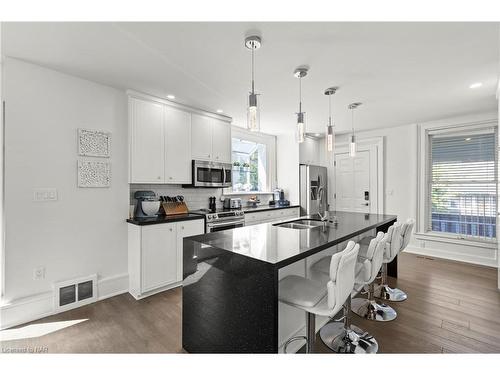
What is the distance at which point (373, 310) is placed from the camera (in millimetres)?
2508

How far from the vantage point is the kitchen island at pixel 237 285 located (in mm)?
1390

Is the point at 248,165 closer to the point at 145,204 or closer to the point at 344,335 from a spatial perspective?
the point at 145,204

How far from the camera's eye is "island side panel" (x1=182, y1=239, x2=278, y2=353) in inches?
54.4

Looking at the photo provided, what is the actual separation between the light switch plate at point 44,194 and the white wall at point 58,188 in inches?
1.6

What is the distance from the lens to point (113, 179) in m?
3.01

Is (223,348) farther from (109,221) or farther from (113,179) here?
(113,179)

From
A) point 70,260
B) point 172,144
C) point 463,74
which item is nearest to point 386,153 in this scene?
point 463,74

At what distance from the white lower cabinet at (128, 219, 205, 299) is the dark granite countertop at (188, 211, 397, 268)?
1.27 meters

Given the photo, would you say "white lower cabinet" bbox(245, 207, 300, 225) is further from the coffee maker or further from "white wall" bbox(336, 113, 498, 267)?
"white wall" bbox(336, 113, 498, 267)

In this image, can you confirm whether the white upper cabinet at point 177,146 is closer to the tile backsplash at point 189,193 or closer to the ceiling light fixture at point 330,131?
the tile backsplash at point 189,193

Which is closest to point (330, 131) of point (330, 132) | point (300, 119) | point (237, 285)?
point (330, 132)

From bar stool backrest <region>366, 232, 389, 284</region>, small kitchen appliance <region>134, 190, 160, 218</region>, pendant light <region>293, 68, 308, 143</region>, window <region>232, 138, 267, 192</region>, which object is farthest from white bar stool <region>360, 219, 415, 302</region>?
window <region>232, 138, 267, 192</region>

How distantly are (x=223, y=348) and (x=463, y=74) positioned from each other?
3.45 m

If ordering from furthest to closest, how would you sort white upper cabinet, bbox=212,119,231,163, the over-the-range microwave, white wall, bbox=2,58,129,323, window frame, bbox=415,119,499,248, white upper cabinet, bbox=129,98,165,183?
1. window frame, bbox=415,119,499,248
2. white upper cabinet, bbox=212,119,231,163
3. the over-the-range microwave
4. white upper cabinet, bbox=129,98,165,183
5. white wall, bbox=2,58,129,323
